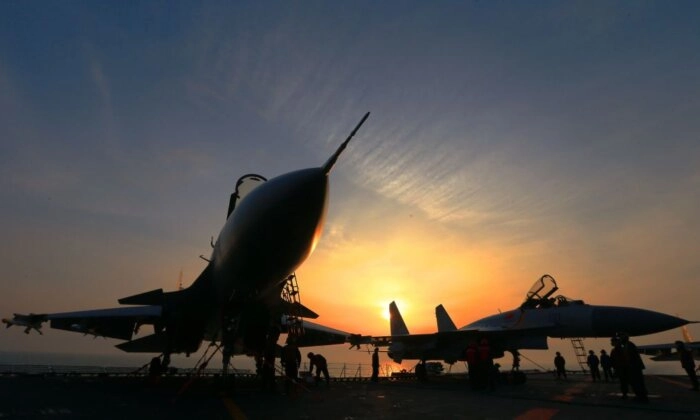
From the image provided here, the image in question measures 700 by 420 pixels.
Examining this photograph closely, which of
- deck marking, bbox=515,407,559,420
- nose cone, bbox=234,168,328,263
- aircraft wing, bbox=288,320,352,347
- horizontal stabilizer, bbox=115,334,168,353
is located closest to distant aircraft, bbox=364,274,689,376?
aircraft wing, bbox=288,320,352,347

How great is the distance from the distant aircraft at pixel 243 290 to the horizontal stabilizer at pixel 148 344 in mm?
34

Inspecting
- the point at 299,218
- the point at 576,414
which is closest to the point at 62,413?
the point at 299,218

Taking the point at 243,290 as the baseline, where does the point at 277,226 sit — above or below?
above

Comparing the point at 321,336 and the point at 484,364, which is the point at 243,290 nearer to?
the point at 484,364

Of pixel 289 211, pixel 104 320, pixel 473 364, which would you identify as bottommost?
pixel 473 364

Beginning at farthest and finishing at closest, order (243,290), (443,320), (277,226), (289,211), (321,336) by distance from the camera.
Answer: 1. (443,320)
2. (321,336)
3. (243,290)
4. (277,226)
5. (289,211)

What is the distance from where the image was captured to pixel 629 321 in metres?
14.9

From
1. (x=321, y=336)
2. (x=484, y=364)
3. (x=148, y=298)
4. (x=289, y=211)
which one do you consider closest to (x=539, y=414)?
(x=289, y=211)

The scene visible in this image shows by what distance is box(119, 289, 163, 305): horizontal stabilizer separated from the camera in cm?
1164

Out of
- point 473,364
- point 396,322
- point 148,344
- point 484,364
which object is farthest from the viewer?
point 396,322

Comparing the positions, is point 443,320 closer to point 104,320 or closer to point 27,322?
point 104,320

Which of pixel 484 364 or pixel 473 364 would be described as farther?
pixel 473 364

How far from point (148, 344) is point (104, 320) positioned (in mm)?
2021

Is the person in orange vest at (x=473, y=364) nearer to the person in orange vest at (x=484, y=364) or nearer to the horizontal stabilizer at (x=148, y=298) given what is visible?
the person in orange vest at (x=484, y=364)
